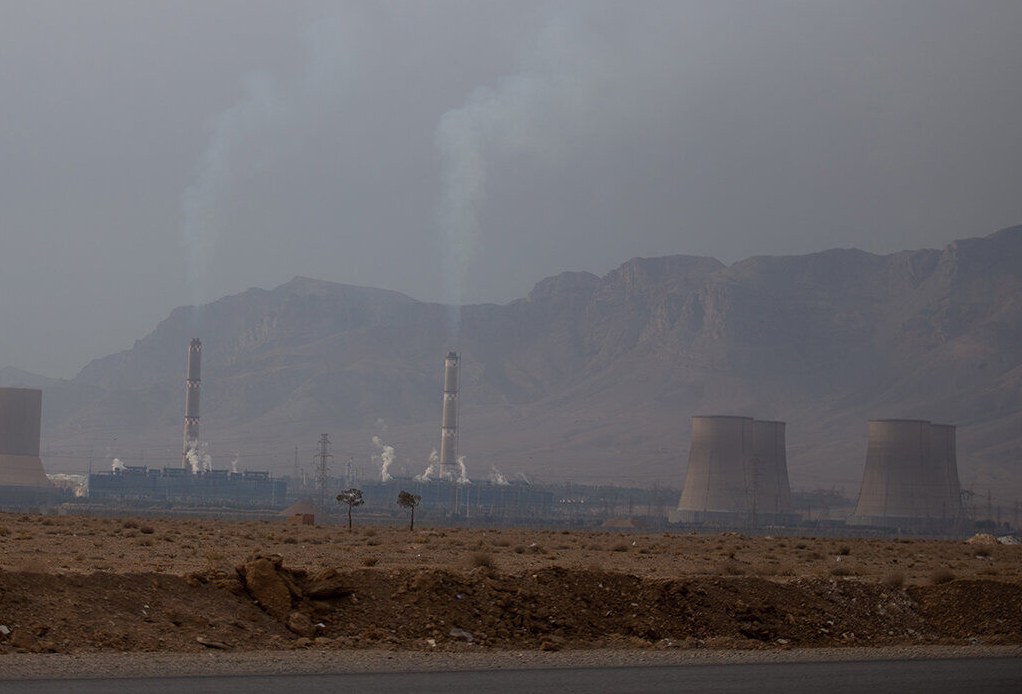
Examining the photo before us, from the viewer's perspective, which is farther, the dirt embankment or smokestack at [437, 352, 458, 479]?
smokestack at [437, 352, 458, 479]

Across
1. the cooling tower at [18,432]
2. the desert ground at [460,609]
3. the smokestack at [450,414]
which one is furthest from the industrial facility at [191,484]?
the desert ground at [460,609]

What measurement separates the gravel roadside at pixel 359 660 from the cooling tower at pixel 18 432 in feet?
316

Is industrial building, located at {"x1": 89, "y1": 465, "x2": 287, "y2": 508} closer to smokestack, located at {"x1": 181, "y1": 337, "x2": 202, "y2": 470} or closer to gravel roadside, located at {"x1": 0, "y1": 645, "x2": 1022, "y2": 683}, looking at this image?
smokestack, located at {"x1": 181, "y1": 337, "x2": 202, "y2": 470}

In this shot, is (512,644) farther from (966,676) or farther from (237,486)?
(237,486)

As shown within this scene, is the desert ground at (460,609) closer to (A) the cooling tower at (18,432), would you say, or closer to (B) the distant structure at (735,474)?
(B) the distant structure at (735,474)

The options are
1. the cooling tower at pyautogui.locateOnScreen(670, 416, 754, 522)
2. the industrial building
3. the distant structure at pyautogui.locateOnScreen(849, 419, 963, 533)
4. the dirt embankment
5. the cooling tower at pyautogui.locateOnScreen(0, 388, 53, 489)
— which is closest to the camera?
the dirt embankment

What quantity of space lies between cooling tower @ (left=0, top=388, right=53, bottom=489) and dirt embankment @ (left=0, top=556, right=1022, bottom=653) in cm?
9379

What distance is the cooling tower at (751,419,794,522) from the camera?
116m

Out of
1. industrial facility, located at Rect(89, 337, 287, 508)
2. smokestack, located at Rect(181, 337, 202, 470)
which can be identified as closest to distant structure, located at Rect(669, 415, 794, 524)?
industrial facility, located at Rect(89, 337, 287, 508)

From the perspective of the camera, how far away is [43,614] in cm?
1487

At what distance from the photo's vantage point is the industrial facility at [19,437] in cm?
10612

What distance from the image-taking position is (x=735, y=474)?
343 feet

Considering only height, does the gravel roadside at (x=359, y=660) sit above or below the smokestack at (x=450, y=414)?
below

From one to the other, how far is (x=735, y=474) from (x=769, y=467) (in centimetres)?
1302
